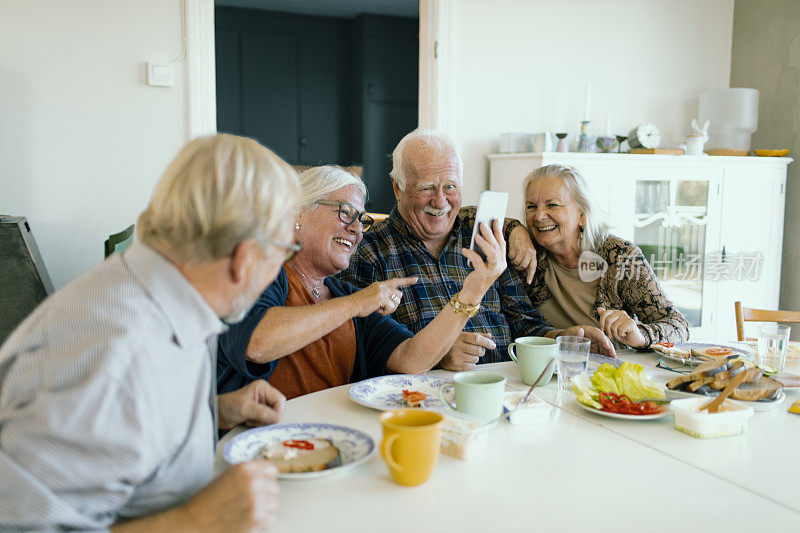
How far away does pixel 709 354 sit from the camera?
171cm

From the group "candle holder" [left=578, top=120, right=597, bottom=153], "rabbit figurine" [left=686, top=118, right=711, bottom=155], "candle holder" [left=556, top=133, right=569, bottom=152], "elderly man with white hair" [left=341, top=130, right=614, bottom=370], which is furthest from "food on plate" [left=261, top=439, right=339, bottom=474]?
"rabbit figurine" [left=686, top=118, right=711, bottom=155]

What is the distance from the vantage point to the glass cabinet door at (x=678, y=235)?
12.4 feet

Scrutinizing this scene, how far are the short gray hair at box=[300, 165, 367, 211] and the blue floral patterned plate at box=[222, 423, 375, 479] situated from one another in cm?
77

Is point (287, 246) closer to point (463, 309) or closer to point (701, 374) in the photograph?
point (463, 309)

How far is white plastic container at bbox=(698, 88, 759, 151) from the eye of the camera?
404 centimetres

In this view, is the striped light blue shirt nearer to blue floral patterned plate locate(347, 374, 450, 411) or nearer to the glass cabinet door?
blue floral patterned plate locate(347, 374, 450, 411)

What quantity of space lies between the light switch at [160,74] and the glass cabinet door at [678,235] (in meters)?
2.51

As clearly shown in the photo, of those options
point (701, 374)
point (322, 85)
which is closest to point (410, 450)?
point (701, 374)

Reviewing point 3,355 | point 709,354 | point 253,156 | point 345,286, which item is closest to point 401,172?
point 345,286

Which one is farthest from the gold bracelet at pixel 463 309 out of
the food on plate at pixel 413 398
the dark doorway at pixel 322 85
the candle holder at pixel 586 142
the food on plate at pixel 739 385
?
the dark doorway at pixel 322 85

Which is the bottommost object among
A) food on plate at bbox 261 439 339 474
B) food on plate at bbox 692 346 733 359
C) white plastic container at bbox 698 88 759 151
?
food on plate at bbox 692 346 733 359

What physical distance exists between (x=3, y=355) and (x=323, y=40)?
6.04 m

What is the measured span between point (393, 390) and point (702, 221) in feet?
10.4

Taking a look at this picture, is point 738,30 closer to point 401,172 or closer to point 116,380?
point 401,172
